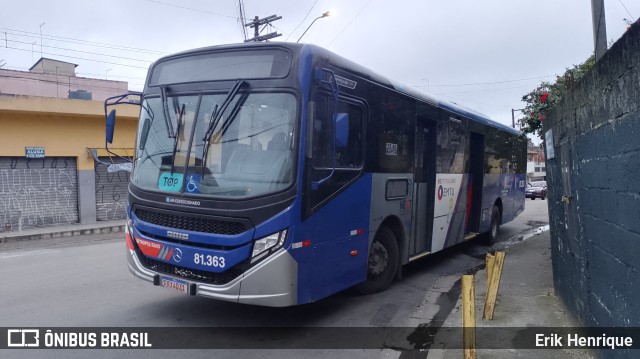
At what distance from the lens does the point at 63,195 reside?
1898cm

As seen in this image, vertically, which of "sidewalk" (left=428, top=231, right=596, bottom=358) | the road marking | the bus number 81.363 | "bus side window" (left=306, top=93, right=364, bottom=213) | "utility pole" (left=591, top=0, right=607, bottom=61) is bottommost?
the road marking

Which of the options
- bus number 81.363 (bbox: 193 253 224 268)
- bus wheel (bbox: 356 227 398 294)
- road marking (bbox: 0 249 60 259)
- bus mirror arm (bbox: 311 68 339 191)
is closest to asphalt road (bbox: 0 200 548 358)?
bus wheel (bbox: 356 227 398 294)

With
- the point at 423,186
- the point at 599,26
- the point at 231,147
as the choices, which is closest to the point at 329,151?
the point at 231,147

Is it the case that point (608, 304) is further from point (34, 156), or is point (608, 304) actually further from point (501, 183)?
point (34, 156)

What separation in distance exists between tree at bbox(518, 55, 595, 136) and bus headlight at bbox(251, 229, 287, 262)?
21.9 ft

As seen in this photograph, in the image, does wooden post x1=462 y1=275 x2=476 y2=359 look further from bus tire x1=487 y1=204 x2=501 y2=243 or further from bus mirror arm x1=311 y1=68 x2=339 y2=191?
bus tire x1=487 y1=204 x2=501 y2=243

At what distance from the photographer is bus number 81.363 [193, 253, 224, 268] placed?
16.5 feet

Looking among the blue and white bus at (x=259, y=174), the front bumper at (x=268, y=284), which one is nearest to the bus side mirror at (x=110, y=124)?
the blue and white bus at (x=259, y=174)

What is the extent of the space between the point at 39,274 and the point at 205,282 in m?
5.29

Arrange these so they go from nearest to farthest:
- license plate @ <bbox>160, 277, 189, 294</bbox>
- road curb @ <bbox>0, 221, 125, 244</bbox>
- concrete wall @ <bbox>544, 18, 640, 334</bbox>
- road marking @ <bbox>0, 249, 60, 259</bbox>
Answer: concrete wall @ <bbox>544, 18, 640, 334</bbox>
license plate @ <bbox>160, 277, 189, 294</bbox>
road marking @ <bbox>0, 249, 60, 259</bbox>
road curb @ <bbox>0, 221, 125, 244</bbox>

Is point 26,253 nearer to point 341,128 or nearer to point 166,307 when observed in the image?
point 166,307

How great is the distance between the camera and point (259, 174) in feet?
16.8

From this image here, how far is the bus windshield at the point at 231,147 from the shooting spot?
5090mm

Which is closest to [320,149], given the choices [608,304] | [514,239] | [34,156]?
[608,304]
